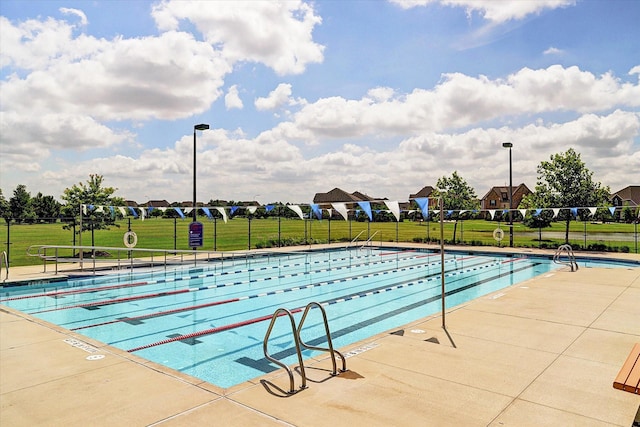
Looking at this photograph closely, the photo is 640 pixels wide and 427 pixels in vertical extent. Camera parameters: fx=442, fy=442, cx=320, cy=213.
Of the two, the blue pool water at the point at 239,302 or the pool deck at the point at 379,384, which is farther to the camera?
the blue pool water at the point at 239,302

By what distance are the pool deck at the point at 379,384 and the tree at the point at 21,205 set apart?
5679 centimetres

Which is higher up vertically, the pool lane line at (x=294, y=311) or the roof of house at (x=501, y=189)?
the roof of house at (x=501, y=189)

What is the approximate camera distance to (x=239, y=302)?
11.5 meters

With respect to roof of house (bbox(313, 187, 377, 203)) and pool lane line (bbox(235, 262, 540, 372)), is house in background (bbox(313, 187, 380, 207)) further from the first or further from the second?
pool lane line (bbox(235, 262, 540, 372))

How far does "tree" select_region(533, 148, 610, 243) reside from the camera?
2441cm

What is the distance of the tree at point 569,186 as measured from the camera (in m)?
24.4

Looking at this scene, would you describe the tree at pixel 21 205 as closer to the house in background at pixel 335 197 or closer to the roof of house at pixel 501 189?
the house in background at pixel 335 197

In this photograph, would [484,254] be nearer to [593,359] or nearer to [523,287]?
[523,287]

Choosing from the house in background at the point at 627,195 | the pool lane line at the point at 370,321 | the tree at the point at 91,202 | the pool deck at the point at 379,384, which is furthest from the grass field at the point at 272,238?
the house in background at the point at 627,195

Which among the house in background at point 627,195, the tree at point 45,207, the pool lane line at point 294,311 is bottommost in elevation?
the pool lane line at point 294,311

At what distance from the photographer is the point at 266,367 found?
21.8 ft

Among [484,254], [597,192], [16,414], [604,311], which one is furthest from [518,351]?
[597,192]

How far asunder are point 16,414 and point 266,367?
10.6ft

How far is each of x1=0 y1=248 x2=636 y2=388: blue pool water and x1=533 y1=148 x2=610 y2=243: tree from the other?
5560 millimetres
